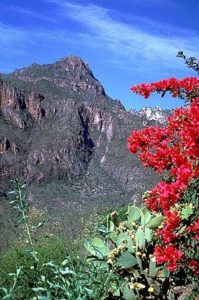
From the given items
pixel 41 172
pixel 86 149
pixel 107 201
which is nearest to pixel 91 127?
pixel 86 149

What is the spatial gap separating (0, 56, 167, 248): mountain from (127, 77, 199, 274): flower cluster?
4862 inches

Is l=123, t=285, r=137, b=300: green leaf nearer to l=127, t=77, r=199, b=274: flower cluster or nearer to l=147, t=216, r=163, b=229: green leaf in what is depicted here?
l=127, t=77, r=199, b=274: flower cluster

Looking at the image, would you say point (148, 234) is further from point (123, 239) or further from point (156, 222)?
point (123, 239)

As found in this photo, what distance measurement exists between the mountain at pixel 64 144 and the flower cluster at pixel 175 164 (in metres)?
123

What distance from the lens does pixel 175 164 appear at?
672 cm

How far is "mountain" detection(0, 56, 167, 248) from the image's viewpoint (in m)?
146

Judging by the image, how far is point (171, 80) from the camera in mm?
8156

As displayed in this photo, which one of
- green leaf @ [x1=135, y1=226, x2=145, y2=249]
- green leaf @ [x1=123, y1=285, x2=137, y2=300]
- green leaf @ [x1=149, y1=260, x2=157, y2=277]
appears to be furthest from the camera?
green leaf @ [x1=135, y1=226, x2=145, y2=249]

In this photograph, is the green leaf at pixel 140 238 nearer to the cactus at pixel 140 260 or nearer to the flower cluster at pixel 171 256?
the cactus at pixel 140 260

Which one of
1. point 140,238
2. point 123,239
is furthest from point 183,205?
point 123,239

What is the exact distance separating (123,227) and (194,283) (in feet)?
7.35

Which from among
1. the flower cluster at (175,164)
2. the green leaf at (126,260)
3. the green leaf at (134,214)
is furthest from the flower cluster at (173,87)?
the green leaf at (126,260)

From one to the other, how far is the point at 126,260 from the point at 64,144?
15839cm

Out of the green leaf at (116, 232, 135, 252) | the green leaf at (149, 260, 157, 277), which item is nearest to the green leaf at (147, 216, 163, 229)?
the green leaf at (116, 232, 135, 252)
